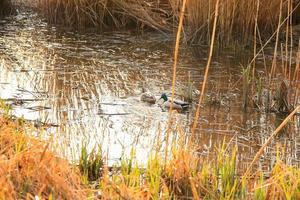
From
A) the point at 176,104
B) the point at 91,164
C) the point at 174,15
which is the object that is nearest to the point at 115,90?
the point at 176,104

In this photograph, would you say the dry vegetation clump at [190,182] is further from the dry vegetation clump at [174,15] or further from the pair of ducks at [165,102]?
the dry vegetation clump at [174,15]

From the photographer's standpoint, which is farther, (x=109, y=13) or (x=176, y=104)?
(x=109, y=13)

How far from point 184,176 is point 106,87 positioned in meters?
2.52

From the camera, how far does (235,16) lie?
7.27 metres

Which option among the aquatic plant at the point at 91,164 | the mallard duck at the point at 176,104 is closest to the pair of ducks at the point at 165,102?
the mallard duck at the point at 176,104

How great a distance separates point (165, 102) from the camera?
5035 millimetres

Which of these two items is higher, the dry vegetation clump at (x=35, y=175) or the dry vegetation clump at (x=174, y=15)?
the dry vegetation clump at (x=174, y=15)

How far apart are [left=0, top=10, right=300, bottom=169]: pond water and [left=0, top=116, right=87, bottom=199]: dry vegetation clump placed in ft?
0.75

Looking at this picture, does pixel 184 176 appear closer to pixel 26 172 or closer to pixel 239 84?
pixel 26 172

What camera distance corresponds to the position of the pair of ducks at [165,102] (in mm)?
4946

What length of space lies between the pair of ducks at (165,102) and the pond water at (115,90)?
0.06 m

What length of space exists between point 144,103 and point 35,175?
7.59 ft

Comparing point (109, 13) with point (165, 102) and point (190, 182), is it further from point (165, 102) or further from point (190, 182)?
point (190, 182)

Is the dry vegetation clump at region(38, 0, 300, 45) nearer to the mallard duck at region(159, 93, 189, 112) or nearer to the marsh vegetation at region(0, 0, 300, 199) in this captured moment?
the marsh vegetation at region(0, 0, 300, 199)
